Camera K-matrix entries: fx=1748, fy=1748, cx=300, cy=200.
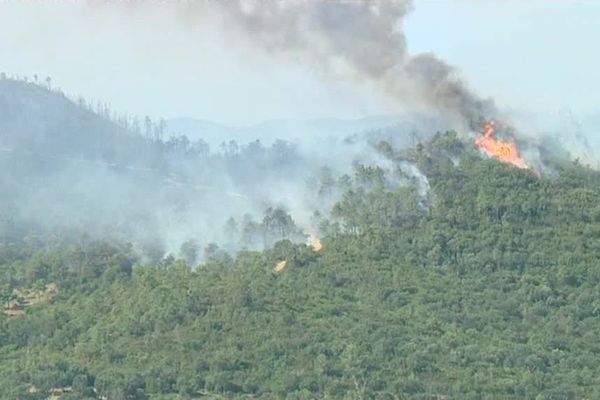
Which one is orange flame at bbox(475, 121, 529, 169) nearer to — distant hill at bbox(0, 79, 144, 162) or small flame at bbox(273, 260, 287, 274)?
small flame at bbox(273, 260, 287, 274)

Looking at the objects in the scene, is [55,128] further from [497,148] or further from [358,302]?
[358,302]

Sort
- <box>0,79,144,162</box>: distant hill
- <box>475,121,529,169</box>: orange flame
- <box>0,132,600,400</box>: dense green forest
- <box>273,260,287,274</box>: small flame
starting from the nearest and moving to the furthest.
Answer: <box>0,132,600,400</box>: dense green forest, <box>273,260,287,274</box>: small flame, <box>475,121,529,169</box>: orange flame, <box>0,79,144,162</box>: distant hill

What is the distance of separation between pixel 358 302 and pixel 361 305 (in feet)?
2.11

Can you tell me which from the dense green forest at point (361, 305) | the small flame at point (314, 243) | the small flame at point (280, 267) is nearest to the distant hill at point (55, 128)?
the dense green forest at point (361, 305)

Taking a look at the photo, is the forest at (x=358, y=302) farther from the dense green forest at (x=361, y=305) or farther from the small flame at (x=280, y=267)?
the small flame at (x=280, y=267)

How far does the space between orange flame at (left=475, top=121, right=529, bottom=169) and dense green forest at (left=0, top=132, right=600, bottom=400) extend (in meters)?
1.94

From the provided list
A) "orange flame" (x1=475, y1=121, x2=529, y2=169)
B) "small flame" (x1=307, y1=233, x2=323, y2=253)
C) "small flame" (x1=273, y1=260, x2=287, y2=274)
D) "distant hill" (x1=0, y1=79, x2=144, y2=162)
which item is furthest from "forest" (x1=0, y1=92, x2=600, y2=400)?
"distant hill" (x1=0, y1=79, x2=144, y2=162)

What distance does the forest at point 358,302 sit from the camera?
69.4m

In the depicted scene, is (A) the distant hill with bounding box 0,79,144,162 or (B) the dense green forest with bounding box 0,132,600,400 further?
(A) the distant hill with bounding box 0,79,144,162

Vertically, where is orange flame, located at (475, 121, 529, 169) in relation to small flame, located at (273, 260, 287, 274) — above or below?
above

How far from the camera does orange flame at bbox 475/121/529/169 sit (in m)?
98.2

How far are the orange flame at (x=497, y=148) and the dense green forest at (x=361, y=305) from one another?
1.94m

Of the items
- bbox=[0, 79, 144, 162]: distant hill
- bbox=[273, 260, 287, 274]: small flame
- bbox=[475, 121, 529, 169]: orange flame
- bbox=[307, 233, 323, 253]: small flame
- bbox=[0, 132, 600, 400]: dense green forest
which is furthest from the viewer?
bbox=[0, 79, 144, 162]: distant hill

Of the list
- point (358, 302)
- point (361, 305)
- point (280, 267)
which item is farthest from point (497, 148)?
point (361, 305)
